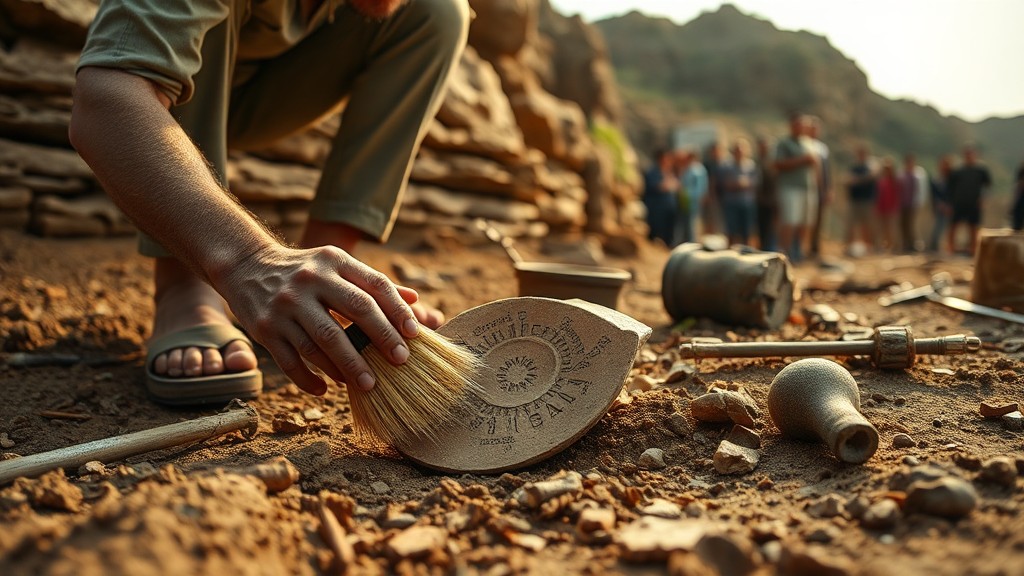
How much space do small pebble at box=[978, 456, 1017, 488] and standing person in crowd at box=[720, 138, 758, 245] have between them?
29.7ft

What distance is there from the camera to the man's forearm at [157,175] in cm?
158

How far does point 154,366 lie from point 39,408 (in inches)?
12.0

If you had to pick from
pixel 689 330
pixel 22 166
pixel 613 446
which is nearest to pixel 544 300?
pixel 613 446

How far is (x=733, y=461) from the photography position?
154 centimetres

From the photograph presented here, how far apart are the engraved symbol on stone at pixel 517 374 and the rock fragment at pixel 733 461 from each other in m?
0.45

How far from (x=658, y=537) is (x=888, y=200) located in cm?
1353

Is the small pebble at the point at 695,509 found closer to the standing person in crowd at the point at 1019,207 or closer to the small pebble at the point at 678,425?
the small pebble at the point at 678,425

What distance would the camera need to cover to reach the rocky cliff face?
3.36 m

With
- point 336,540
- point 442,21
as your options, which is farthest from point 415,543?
point 442,21

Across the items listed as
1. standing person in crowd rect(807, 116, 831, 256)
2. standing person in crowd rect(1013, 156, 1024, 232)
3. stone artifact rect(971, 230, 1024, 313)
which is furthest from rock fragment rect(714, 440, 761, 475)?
standing person in crowd rect(1013, 156, 1024, 232)

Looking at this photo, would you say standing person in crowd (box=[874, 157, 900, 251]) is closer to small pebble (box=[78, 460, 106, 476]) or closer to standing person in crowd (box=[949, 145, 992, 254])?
standing person in crowd (box=[949, 145, 992, 254])

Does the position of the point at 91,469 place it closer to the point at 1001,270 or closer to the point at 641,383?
the point at 641,383

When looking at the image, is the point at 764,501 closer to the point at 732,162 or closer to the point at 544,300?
the point at 544,300

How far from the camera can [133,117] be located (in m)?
1.64
